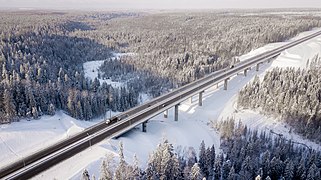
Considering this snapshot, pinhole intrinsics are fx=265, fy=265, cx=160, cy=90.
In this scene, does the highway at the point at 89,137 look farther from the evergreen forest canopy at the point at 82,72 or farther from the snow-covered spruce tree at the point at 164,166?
the evergreen forest canopy at the point at 82,72

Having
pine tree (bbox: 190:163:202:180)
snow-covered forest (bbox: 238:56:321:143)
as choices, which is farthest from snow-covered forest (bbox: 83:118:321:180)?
snow-covered forest (bbox: 238:56:321:143)

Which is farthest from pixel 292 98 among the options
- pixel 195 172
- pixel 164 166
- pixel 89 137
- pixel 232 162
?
pixel 89 137

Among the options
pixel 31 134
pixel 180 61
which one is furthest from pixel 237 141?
pixel 180 61

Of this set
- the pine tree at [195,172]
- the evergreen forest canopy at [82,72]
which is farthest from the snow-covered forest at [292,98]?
the pine tree at [195,172]

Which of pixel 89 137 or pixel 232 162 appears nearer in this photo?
pixel 232 162

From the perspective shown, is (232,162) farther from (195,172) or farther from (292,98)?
(292,98)
